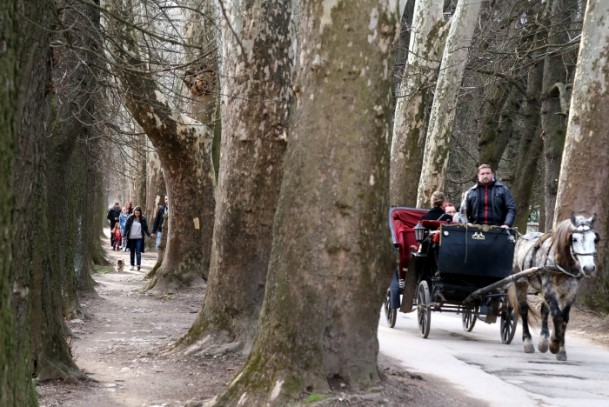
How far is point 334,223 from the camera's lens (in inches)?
294

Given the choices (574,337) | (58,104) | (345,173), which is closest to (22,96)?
(345,173)

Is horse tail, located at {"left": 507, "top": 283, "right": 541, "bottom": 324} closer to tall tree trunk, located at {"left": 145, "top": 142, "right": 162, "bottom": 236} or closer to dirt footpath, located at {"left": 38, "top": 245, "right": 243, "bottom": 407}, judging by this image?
dirt footpath, located at {"left": 38, "top": 245, "right": 243, "bottom": 407}

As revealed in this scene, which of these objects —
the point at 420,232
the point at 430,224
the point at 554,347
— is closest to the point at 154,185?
the point at 430,224

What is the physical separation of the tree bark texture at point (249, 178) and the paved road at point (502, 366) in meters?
1.96

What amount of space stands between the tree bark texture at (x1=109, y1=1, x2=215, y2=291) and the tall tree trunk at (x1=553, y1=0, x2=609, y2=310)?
22.4 ft

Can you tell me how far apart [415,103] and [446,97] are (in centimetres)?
97

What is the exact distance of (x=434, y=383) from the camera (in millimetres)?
9281

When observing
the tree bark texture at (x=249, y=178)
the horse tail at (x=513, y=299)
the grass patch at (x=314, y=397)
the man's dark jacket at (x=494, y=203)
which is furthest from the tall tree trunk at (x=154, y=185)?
the grass patch at (x=314, y=397)

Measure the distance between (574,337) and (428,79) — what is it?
968 centimetres

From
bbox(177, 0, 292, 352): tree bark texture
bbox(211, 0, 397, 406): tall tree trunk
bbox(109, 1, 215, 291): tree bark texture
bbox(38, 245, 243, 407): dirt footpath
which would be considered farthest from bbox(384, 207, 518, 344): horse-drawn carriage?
bbox(109, 1, 215, 291): tree bark texture

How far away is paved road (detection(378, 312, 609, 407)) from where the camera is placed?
8977mm

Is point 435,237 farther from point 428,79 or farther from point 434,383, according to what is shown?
point 428,79

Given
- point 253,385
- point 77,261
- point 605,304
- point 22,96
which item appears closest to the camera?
point 22,96

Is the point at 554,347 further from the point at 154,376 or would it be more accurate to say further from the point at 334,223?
the point at 334,223
